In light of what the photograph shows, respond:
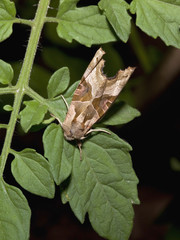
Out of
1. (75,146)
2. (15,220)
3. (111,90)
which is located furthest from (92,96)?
(15,220)

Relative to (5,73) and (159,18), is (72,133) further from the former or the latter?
(159,18)

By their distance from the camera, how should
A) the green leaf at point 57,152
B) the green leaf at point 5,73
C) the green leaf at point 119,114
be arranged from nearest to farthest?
the green leaf at point 57,152
the green leaf at point 5,73
the green leaf at point 119,114

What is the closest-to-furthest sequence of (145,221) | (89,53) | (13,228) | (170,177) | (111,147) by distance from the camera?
(13,228), (111,147), (89,53), (170,177), (145,221)

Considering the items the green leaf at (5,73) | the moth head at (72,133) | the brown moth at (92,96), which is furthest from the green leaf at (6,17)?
the moth head at (72,133)

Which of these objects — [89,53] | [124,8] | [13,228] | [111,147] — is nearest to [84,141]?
[111,147]

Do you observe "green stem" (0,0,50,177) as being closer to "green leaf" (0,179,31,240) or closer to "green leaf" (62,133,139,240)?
"green leaf" (0,179,31,240)

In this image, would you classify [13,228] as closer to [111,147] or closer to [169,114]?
[111,147]

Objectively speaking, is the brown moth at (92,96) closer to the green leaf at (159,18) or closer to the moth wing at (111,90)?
the moth wing at (111,90)
